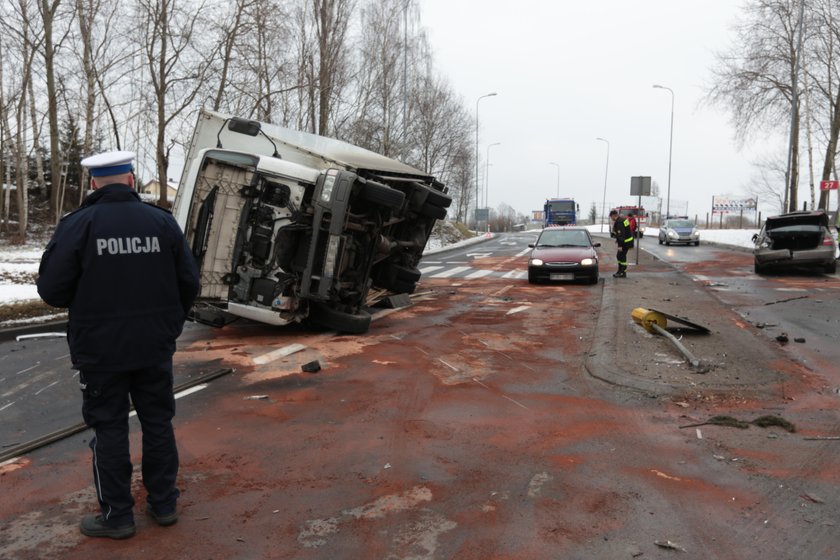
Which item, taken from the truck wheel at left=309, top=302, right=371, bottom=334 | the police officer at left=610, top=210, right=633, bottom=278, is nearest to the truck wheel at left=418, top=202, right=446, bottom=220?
the truck wheel at left=309, top=302, right=371, bottom=334

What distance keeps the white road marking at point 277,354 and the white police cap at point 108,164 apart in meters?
4.17

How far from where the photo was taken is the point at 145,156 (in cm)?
3102

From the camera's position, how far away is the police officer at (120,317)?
3.17 metres

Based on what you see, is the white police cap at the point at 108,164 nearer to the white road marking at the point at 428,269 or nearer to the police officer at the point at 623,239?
the police officer at the point at 623,239

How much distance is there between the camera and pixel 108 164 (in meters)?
3.26

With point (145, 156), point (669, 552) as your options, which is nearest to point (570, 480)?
point (669, 552)

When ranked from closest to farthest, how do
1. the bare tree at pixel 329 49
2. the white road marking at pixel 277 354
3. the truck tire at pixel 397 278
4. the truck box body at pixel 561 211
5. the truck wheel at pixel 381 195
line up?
the white road marking at pixel 277 354 → the truck wheel at pixel 381 195 → the truck tire at pixel 397 278 → the bare tree at pixel 329 49 → the truck box body at pixel 561 211

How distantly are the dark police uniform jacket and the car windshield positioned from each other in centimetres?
1455

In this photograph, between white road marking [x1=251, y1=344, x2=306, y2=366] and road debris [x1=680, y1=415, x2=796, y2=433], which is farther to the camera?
white road marking [x1=251, y1=344, x2=306, y2=366]

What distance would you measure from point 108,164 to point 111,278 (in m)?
0.59

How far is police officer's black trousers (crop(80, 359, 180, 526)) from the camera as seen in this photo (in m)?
3.29

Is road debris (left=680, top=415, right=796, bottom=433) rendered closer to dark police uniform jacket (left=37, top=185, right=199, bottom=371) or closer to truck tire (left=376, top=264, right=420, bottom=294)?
dark police uniform jacket (left=37, top=185, right=199, bottom=371)

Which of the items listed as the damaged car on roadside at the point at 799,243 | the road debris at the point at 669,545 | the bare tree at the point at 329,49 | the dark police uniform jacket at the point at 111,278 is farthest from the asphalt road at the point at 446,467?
the bare tree at the point at 329,49

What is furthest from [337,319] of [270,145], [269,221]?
[270,145]
